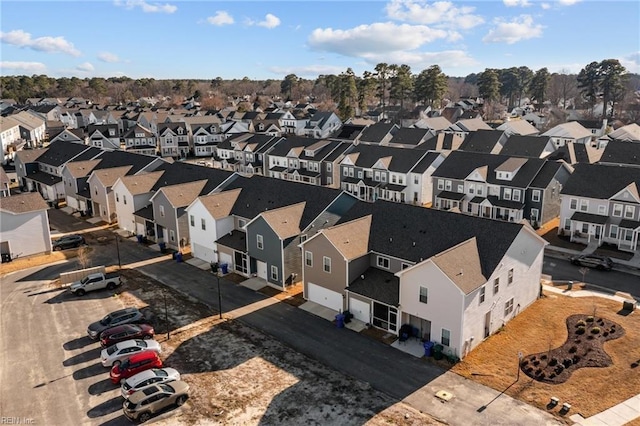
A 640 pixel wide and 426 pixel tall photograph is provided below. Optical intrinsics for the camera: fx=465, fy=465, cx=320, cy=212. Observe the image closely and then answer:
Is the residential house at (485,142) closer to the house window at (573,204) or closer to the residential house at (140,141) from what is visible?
the house window at (573,204)

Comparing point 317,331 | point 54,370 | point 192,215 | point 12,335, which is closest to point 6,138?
point 192,215

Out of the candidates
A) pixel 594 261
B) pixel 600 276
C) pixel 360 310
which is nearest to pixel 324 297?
pixel 360 310

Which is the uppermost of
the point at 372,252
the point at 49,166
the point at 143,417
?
the point at 49,166

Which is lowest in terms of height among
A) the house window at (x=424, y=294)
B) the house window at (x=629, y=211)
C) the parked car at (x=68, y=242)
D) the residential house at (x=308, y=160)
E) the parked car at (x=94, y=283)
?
the parked car at (x=94, y=283)

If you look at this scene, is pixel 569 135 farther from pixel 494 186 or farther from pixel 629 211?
pixel 629 211

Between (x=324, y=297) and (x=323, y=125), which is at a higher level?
(x=323, y=125)

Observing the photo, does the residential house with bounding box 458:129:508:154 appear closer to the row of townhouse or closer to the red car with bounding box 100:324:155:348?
the row of townhouse

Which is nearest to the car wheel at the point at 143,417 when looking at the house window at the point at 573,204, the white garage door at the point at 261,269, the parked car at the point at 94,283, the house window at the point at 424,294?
the house window at the point at 424,294
